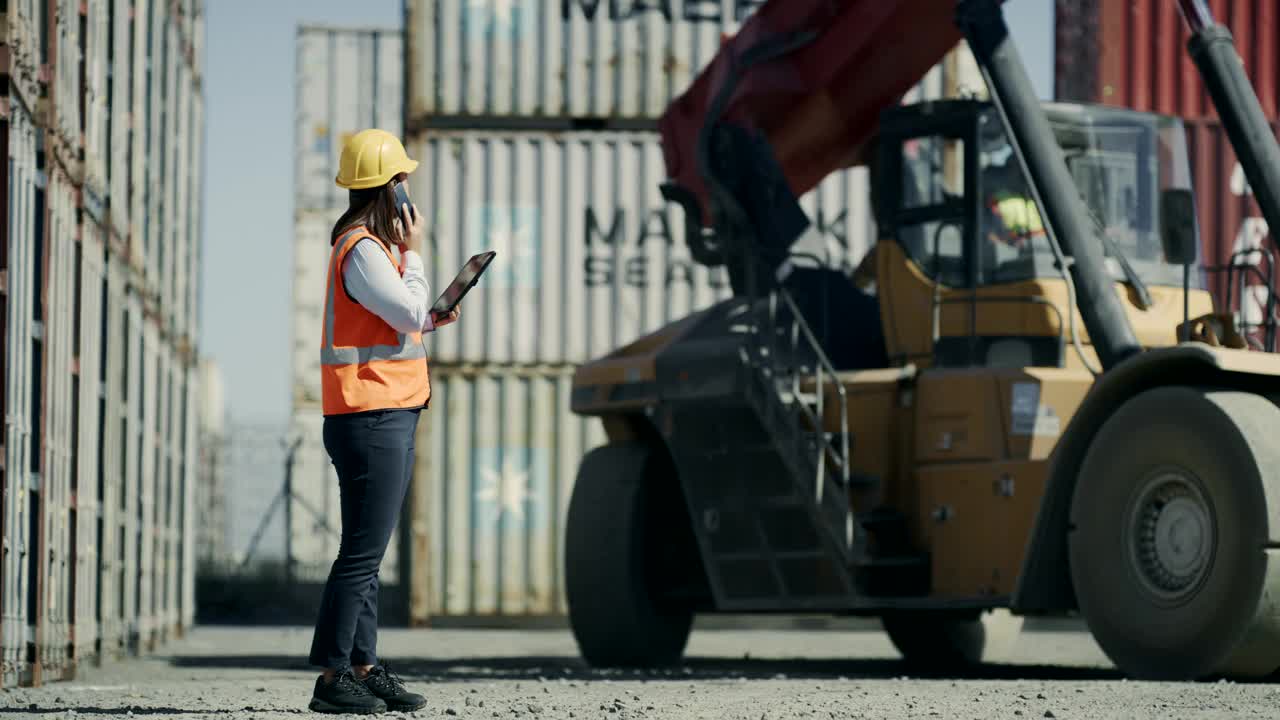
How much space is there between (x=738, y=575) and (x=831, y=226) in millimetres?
9907

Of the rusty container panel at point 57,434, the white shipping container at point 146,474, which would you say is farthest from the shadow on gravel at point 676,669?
the rusty container panel at point 57,434

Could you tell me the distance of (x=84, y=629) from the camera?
1205 cm

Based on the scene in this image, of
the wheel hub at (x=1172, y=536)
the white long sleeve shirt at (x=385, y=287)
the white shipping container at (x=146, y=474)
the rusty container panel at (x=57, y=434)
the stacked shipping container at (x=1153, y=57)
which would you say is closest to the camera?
the white long sleeve shirt at (x=385, y=287)

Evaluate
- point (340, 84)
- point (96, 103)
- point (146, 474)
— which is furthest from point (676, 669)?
point (340, 84)

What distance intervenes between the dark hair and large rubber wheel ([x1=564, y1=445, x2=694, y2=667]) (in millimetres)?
5626

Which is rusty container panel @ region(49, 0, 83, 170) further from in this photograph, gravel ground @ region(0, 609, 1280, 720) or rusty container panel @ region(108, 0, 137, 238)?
gravel ground @ region(0, 609, 1280, 720)

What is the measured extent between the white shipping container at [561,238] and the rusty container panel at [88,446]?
7.32m

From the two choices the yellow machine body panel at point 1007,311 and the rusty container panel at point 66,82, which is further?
the rusty container panel at point 66,82

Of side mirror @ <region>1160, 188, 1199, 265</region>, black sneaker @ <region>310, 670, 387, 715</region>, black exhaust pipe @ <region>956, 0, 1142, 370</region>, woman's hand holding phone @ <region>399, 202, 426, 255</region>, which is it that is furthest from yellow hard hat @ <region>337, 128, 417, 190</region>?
black exhaust pipe @ <region>956, 0, 1142, 370</region>

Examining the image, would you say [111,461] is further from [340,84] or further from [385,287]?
[340,84]

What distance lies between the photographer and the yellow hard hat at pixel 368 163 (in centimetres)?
679

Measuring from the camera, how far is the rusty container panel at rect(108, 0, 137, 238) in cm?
1370

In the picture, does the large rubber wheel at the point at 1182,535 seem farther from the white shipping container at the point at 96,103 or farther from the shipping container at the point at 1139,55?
the shipping container at the point at 1139,55

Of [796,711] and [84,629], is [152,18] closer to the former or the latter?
[84,629]
